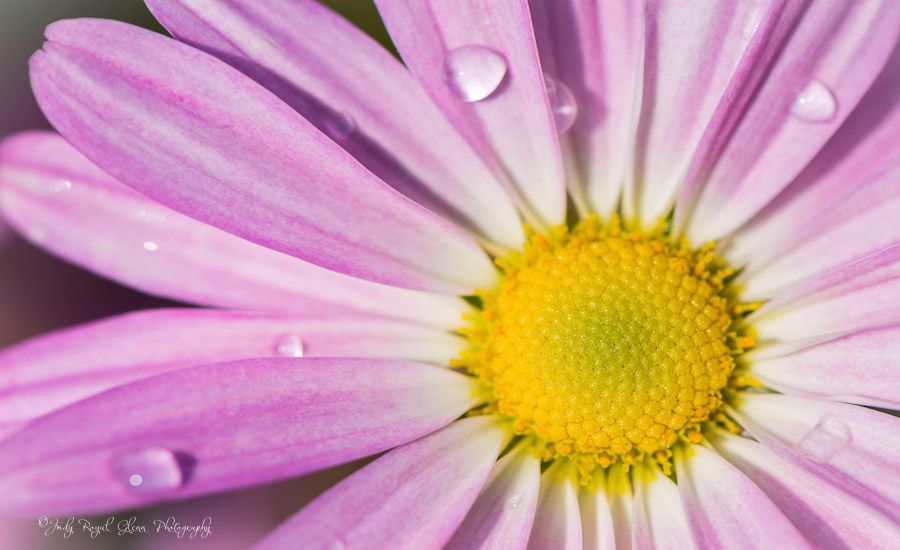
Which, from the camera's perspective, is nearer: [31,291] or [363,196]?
[363,196]

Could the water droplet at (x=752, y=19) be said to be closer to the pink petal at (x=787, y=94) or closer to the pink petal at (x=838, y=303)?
the pink petal at (x=787, y=94)

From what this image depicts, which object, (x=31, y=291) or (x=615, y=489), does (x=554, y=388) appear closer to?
(x=615, y=489)

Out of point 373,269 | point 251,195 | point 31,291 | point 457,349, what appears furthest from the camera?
point 31,291

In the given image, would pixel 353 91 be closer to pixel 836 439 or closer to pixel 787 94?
pixel 787 94

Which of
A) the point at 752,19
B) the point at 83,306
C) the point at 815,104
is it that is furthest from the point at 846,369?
the point at 83,306

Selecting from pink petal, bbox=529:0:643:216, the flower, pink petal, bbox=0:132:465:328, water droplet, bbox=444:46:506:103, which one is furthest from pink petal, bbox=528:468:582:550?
water droplet, bbox=444:46:506:103

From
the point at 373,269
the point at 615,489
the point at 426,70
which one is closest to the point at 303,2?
the point at 426,70

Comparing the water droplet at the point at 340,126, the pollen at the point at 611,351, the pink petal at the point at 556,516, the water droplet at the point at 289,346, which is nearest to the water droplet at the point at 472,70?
the water droplet at the point at 340,126
